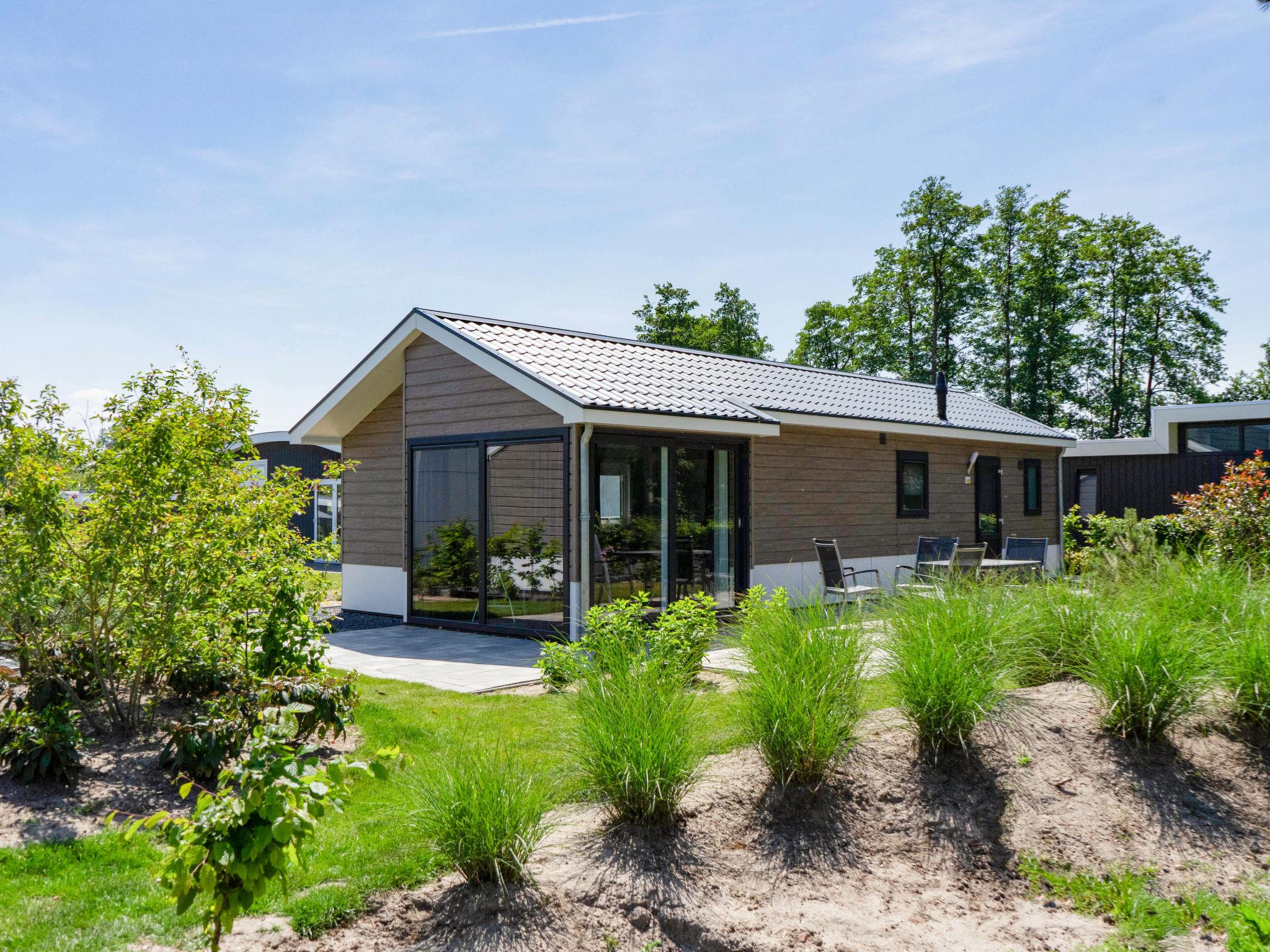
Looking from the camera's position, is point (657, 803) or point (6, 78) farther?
point (6, 78)

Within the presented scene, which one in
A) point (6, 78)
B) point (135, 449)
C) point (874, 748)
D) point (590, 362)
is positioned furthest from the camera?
point (590, 362)

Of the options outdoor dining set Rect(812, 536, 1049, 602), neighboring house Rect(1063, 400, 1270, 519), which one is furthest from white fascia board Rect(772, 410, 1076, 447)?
neighboring house Rect(1063, 400, 1270, 519)

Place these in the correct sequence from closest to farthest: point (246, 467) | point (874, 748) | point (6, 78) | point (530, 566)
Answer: point (874, 748) → point (246, 467) → point (6, 78) → point (530, 566)

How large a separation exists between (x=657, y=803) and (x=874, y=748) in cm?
120

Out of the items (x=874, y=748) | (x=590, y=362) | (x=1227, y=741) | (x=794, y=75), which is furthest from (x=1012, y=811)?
(x=794, y=75)

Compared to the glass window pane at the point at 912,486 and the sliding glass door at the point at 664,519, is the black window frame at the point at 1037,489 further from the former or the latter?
the sliding glass door at the point at 664,519

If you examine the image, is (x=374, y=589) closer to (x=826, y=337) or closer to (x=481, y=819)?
(x=481, y=819)

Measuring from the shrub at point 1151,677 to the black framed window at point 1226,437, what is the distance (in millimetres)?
19048

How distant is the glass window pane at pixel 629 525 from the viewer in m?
9.55

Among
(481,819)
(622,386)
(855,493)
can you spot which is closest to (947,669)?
(481,819)

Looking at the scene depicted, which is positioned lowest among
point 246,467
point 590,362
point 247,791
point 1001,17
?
point 247,791

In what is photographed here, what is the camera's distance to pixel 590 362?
1090 centimetres

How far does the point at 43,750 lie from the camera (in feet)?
14.1

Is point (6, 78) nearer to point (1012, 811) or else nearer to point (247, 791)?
point (247, 791)
